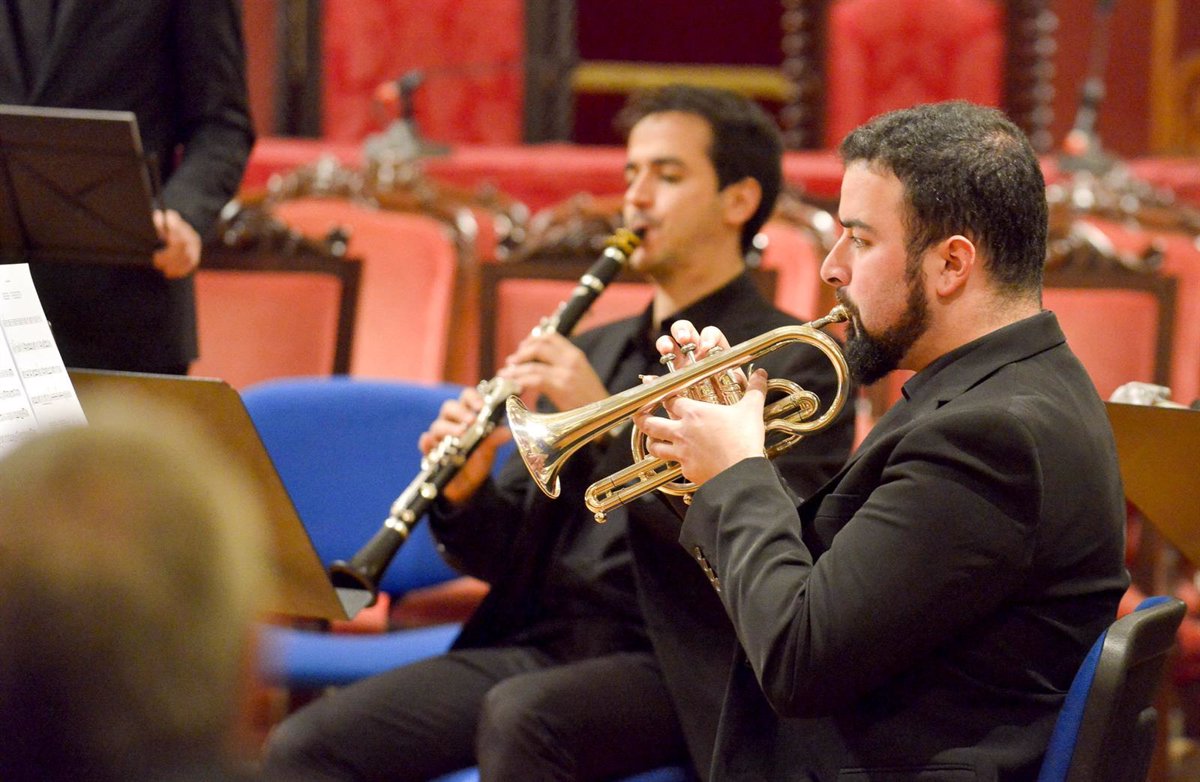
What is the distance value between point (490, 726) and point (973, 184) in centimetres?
111

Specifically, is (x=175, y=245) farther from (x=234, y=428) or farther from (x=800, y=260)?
(x=800, y=260)

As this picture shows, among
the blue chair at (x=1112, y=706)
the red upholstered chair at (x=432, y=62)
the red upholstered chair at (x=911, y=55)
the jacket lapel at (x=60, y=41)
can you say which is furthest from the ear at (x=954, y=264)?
the red upholstered chair at (x=432, y=62)

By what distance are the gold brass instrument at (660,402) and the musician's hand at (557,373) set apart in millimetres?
368

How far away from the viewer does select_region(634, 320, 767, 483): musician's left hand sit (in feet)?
5.63

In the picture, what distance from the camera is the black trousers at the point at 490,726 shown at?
2.16 meters

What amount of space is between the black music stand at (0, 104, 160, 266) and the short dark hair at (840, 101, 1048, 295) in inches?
47.4

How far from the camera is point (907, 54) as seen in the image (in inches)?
243

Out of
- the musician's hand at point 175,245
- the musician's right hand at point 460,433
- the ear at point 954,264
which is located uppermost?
the ear at point 954,264

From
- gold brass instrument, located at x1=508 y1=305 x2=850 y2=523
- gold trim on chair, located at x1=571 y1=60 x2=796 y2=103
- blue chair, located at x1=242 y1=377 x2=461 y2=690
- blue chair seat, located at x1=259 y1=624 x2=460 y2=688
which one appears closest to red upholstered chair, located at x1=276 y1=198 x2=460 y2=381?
blue chair, located at x1=242 y1=377 x2=461 y2=690

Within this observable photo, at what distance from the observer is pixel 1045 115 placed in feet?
21.5

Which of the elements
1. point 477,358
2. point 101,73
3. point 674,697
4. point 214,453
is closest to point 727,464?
point 674,697

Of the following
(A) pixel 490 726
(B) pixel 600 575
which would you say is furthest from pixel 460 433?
(A) pixel 490 726

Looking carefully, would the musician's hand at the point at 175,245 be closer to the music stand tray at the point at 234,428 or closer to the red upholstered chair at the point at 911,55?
the music stand tray at the point at 234,428

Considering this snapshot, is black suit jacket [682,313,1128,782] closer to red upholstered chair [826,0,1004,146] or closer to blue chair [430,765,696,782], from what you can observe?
blue chair [430,765,696,782]
